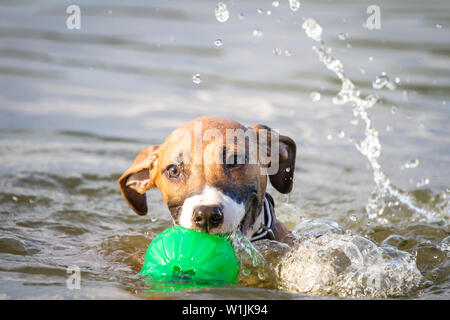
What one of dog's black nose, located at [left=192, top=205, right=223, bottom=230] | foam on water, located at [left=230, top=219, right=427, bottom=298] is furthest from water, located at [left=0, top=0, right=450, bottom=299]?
dog's black nose, located at [left=192, top=205, right=223, bottom=230]

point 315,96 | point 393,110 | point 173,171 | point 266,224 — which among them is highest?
point 315,96

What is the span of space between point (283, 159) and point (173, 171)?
89 cm

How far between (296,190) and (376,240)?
5.15 ft

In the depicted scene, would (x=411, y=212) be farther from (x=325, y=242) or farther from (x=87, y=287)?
(x=87, y=287)

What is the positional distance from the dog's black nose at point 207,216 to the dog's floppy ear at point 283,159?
3.27ft

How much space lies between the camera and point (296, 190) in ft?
23.8

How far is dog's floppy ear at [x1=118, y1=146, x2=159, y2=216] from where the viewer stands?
4.91 meters

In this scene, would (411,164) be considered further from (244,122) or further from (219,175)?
(219,175)

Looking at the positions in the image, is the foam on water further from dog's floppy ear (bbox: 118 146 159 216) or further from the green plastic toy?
dog's floppy ear (bbox: 118 146 159 216)

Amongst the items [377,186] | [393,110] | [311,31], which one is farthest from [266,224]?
[393,110]

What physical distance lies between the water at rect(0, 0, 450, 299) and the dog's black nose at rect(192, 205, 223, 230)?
410mm

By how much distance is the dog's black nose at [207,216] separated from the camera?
399 cm

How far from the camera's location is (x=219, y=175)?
4289 millimetres
